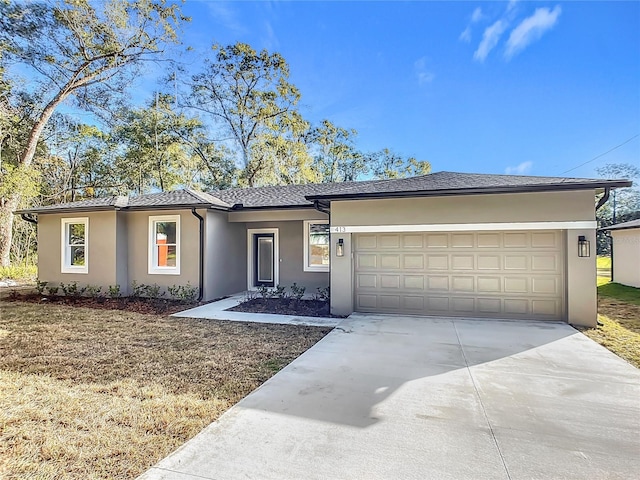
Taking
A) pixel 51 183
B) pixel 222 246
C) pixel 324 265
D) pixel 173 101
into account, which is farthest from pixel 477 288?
pixel 51 183

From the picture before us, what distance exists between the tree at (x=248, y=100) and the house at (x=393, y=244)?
47.5ft

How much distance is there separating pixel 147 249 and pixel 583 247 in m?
11.7

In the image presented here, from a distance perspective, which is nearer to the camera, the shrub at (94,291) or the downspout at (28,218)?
the shrub at (94,291)

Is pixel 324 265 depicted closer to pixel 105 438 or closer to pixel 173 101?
pixel 105 438

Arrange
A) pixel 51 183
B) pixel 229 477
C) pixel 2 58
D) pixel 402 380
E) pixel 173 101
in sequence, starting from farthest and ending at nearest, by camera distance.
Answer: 1. pixel 173 101
2. pixel 51 183
3. pixel 2 58
4. pixel 402 380
5. pixel 229 477

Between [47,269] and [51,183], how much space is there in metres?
14.6

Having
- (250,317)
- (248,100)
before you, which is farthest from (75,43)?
(250,317)

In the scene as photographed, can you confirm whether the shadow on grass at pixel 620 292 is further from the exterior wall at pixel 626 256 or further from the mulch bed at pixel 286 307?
the mulch bed at pixel 286 307

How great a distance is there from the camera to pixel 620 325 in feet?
23.2

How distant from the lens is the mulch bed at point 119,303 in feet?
29.1

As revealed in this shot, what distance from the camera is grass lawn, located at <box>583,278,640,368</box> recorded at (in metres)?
5.49

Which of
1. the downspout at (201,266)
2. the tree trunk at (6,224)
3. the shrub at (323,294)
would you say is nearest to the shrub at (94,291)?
the downspout at (201,266)

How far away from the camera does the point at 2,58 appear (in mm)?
14695

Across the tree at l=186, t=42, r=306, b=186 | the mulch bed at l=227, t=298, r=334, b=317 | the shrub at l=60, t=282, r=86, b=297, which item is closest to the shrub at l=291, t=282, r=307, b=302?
the mulch bed at l=227, t=298, r=334, b=317
